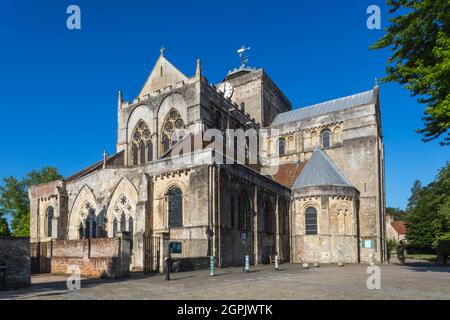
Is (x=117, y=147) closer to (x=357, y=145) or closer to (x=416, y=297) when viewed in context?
(x=357, y=145)

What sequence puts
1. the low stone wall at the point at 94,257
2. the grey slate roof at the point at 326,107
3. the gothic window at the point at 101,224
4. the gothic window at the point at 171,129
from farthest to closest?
1. the grey slate roof at the point at 326,107
2. the gothic window at the point at 171,129
3. the gothic window at the point at 101,224
4. the low stone wall at the point at 94,257

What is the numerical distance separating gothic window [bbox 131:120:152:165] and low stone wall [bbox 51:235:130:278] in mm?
14857

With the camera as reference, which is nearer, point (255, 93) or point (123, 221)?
point (123, 221)

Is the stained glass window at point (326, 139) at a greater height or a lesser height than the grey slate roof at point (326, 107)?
lesser

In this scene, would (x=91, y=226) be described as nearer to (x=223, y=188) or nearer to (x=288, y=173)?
(x=223, y=188)

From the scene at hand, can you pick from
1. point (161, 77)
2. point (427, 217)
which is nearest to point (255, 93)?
point (161, 77)

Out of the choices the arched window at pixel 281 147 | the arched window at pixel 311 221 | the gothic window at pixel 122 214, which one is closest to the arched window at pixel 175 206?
the gothic window at pixel 122 214

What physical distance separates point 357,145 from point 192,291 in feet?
Answer: 98.2

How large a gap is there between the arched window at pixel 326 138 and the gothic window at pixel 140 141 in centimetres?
1838

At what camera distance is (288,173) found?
4075cm

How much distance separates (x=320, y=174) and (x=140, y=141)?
56.6 feet

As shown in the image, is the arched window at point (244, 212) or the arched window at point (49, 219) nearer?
the arched window at point (244, 212)

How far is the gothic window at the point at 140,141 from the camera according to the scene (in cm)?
3722

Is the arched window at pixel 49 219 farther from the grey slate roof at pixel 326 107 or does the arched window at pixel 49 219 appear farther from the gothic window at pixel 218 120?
the grey slate roof at pixel 326 107
